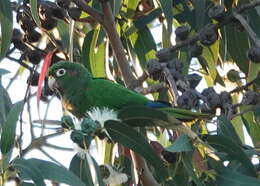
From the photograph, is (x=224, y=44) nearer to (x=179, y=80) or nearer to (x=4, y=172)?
(x=179, y=80)

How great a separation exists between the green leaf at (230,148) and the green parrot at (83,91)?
0.81m

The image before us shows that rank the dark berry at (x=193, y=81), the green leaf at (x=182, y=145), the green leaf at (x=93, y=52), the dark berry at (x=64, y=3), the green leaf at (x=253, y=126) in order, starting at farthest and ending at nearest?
1. the green leaf at (x=93, y=52)
2. the green leaf at (x=253, y=126)
3. the dark berry at (x=64, y=3)
4. the dark berry at (x=193, y=81)
5. the green leaf at (x=182, y=145)

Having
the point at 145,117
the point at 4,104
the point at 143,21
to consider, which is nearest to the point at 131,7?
the point at 143,21

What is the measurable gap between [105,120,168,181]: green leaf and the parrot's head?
39.5 inches

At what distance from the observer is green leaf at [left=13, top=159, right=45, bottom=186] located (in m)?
2.35

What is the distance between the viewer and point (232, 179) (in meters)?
2.46

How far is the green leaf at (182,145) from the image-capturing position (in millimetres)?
2295

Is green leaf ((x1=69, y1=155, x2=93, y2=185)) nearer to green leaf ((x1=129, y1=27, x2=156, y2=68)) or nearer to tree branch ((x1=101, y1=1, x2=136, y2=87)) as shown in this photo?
tree branch ((x1=101, y1=1, x2=136, y2=87))

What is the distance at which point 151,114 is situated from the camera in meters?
2.47

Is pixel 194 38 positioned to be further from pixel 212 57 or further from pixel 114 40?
pixel 212 57

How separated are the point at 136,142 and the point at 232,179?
0.32 m

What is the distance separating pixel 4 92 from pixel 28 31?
12.3 inches

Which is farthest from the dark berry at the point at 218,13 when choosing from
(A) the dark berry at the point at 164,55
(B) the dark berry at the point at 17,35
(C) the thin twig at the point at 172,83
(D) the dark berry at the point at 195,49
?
(B) the dark berry at the point at 17,35

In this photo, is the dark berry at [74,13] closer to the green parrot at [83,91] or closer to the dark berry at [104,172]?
the green parrot at [83,91]
